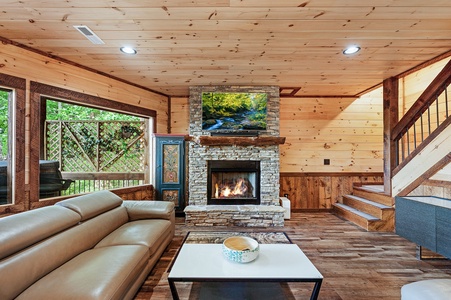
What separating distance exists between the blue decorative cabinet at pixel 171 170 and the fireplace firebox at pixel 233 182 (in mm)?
615

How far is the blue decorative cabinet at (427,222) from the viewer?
86.3 inches

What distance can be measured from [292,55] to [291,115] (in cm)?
212

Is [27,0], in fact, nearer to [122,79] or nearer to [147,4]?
[147,4]

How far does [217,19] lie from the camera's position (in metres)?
2.12

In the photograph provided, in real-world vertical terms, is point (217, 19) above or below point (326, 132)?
above

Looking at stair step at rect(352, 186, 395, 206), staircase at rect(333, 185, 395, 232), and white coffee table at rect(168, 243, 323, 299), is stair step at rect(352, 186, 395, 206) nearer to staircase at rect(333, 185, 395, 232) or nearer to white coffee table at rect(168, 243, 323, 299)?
staircase at rect(333, 185, 395, 232)

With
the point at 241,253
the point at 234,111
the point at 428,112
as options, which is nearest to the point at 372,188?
the point at 428,112

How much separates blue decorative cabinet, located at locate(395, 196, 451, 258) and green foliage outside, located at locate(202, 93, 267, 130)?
2381 mm

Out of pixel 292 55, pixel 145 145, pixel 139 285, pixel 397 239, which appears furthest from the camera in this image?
pixel 145 145

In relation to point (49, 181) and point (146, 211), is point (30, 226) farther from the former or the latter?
point (49, 181)

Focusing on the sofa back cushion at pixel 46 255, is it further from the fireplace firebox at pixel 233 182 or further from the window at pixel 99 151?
the window at pixel 99 151

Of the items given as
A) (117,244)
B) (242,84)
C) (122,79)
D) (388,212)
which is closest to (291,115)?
(242,84)

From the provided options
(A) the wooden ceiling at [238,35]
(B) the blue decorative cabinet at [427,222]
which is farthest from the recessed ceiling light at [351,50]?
(B) the blue decorative cabinet at [427,222]

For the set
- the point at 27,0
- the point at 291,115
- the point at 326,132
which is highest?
the point at 27,0
